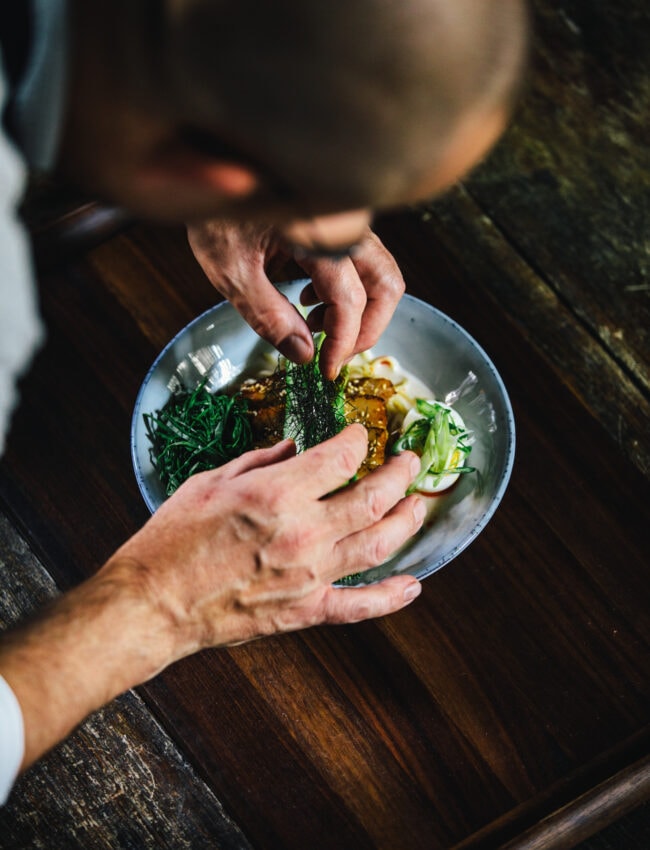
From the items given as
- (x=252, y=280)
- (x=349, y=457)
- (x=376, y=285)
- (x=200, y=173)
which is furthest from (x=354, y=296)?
(x=200, y=173)

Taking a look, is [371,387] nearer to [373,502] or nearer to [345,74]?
[373,502]

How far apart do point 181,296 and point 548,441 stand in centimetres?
72

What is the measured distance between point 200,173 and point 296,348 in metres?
0.63

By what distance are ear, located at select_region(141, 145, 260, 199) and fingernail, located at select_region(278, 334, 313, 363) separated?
60 centimetres

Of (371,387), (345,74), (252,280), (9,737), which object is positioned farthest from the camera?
(371,387)

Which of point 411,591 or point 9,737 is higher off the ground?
point 9,737

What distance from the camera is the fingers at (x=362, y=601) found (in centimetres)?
104

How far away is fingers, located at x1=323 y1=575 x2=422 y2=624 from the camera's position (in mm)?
1045

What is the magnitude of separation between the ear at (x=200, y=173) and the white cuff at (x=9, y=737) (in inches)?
22.7

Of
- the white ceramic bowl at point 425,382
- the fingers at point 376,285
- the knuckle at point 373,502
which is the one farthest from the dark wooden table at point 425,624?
the knuckle at point 373,502

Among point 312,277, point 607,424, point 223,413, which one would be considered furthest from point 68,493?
point 607,424

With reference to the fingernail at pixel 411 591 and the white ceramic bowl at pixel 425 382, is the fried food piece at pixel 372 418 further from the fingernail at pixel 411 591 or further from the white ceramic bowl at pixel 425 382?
the fingernail at pixel 411 591

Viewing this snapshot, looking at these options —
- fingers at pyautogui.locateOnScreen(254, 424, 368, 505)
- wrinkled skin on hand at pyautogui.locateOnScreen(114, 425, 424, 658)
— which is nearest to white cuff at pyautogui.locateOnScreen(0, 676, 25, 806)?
wrinkled skin on hand at pyautogui.locateOnScreen(114, 425, 424, 658)

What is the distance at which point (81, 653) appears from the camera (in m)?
0.88
